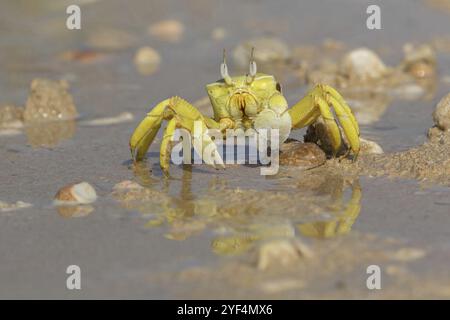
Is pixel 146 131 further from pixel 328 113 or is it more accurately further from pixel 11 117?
pixel 11 117

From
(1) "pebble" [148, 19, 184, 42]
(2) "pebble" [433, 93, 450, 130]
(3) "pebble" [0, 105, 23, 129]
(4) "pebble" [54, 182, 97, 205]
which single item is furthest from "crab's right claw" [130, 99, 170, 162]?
(1) "pebble" [148, 19, 184, 42]

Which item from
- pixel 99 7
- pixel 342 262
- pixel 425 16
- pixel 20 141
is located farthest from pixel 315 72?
pixel 342 262

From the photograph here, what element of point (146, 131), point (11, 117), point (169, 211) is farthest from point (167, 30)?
point (169, 211)

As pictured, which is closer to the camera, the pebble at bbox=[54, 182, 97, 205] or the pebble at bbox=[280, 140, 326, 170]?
the pebble at bbox=[54, 182, 97, 205]

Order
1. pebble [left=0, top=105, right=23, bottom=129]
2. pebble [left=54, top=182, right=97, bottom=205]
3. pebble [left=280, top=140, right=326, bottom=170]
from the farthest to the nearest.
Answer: pebble [left=0, top=105, right=23, bottom=129], pebble [left=280, top=140, right=326, bottom=170], pebble [left=54, top=182, right=97, bottom=205]

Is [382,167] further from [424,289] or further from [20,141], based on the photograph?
[20,141]

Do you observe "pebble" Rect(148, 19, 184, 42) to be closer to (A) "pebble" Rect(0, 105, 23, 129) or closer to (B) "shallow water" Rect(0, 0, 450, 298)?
(B) "shallow water" Rect(0, 0, 450, 298)

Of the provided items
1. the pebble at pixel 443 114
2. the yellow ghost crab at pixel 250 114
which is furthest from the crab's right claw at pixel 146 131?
the pebble at pixel 443 114
